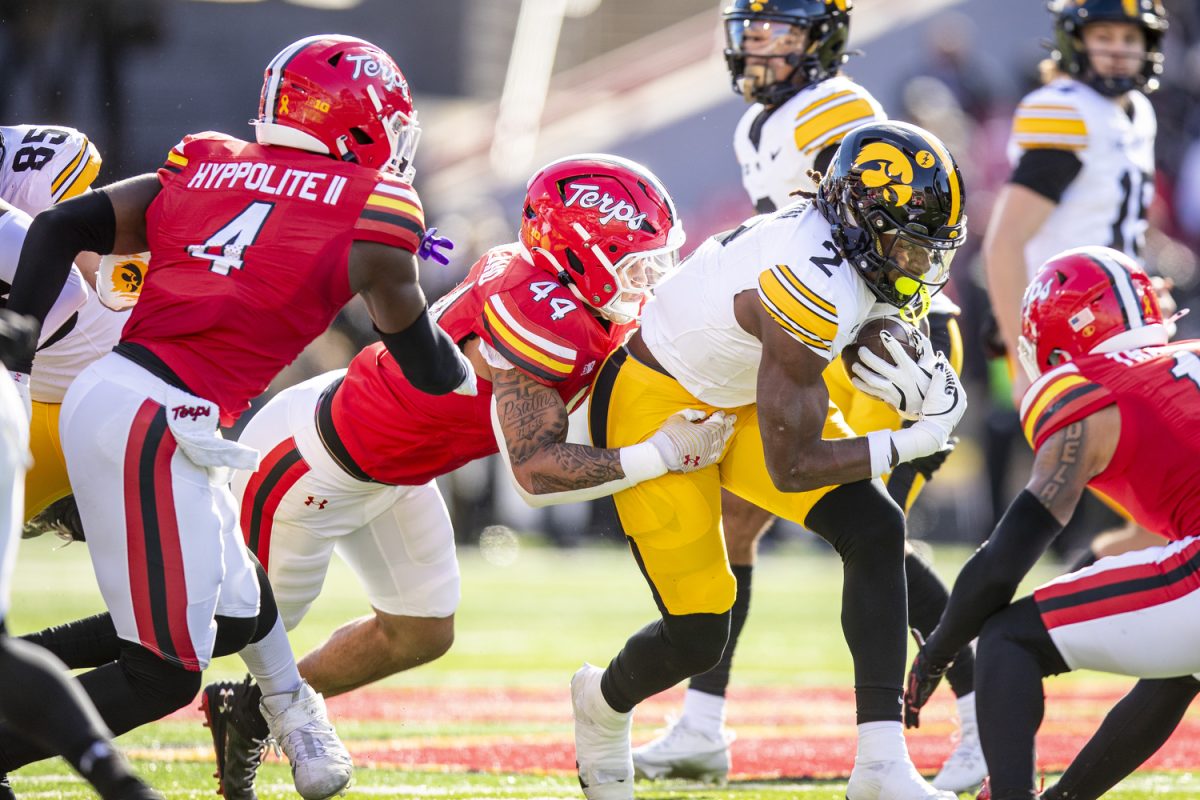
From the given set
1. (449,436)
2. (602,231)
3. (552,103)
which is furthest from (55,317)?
(552,103)

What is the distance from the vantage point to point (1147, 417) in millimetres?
3643

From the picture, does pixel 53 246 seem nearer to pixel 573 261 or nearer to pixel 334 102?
pixel 334 102

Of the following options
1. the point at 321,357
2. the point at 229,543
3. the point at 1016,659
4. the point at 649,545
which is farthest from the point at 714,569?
the point at 321,357

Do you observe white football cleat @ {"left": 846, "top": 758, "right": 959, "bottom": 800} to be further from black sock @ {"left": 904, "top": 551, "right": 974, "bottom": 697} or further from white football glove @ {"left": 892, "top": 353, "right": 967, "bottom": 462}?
black sock @ {"left": 904, "top": 551, "right": 974, "bottom": 697}

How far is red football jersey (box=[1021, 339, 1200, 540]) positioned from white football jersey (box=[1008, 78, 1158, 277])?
1.98m

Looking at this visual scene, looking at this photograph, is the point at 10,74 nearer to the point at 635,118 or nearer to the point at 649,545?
the point at 635,118

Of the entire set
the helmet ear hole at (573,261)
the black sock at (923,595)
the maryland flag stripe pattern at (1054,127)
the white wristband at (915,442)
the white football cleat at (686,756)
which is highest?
the helmet ear hole at (573,261)

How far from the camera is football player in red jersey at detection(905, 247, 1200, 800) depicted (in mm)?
3514

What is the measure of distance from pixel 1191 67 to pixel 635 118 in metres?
4.95

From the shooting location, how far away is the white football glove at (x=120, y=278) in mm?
3941

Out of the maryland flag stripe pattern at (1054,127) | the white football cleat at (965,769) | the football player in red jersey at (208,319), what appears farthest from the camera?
the maryland flag stripe pattern at (1054,127)

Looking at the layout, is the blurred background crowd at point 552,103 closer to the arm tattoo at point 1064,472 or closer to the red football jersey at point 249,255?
the red football jersey at point 249,255

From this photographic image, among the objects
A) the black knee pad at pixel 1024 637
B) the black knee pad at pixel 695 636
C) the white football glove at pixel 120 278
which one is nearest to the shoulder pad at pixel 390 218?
the white football glove at pixel 120 278

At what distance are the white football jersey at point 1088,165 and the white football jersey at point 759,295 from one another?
2.03 m
